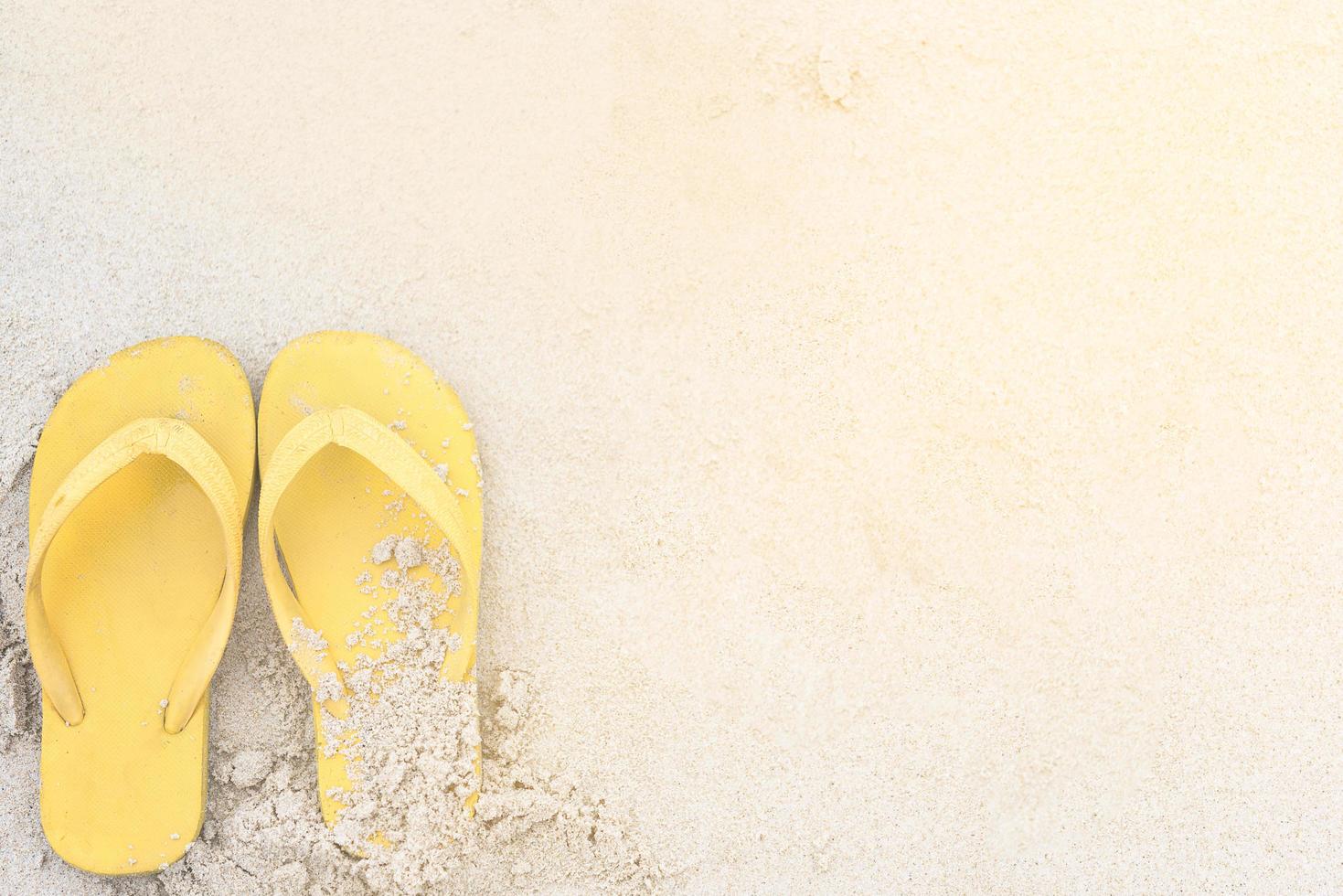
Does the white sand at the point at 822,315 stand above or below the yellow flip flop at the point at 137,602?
above

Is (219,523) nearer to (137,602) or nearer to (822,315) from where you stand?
(137,602)

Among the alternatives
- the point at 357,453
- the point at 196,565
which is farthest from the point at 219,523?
the point at 357,453

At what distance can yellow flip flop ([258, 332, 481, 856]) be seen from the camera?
1.17m

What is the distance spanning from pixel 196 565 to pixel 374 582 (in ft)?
0.80

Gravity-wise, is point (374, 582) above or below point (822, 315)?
A: below

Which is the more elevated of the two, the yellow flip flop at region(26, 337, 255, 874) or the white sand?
the white sand

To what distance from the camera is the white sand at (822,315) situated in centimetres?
124

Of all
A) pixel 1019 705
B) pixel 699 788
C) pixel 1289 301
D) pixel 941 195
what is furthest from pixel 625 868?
pixel 1289 301

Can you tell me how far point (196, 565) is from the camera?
1.21 m

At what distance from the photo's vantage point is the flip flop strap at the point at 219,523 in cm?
109

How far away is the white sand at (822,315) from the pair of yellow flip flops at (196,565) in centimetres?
6

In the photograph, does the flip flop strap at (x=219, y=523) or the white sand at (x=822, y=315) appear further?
the white sand at (x=822, y=315)

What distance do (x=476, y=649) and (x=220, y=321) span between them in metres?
0.58

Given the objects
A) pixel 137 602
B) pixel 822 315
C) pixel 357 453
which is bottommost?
pixel 137 602
